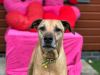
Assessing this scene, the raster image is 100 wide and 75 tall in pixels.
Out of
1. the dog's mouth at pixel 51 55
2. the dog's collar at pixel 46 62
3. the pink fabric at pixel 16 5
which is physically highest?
the pink fabric at pixel 16 5

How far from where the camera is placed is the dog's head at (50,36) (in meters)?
4.86

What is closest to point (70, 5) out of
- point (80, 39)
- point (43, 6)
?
point (43, 6)

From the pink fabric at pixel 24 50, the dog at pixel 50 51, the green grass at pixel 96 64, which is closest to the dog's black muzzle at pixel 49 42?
the dog at pixel 50 51

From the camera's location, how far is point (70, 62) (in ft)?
23.6

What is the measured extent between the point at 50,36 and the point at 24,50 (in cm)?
221

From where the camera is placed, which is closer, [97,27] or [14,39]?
[14,39]

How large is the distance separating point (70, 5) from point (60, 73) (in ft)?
11.3

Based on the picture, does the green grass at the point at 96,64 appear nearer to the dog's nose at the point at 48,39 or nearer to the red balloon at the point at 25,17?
the red balloon at the point at 25,17

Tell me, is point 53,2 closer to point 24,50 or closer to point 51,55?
point 24,50

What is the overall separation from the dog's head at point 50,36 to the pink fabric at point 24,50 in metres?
1.71

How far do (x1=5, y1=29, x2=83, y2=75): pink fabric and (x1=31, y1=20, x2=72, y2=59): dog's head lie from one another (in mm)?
1706

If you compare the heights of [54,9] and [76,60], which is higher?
[54,9]

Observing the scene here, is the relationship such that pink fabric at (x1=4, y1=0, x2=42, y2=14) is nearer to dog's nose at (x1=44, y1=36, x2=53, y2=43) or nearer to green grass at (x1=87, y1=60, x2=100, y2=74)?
green grass at (x1=87, y1=60, x2=100, y2=74)

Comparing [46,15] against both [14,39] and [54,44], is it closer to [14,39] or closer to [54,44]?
[14,39]
